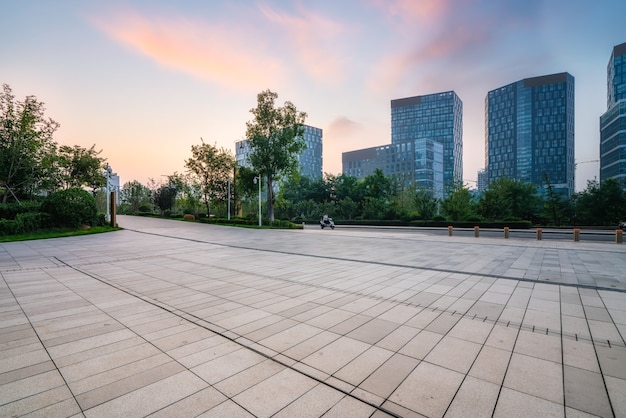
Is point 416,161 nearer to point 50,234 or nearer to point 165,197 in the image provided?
point 165,197

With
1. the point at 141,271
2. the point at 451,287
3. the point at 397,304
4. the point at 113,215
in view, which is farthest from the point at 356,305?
the point at 113,215

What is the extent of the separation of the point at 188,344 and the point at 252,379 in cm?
134

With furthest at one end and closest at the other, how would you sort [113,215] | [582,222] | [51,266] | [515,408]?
[582,222]
[113,215]
[51,266]
[515,408]

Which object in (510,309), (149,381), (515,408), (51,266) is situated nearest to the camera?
(515,408)

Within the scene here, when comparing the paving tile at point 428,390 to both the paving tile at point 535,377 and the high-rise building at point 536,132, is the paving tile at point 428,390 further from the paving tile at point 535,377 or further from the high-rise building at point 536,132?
the high-rise building at point 536,132

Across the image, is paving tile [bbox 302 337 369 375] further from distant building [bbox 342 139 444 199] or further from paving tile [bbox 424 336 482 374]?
distant building [bbox 342 139 444 199]

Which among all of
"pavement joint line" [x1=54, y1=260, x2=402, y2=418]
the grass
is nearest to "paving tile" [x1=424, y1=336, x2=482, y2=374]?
"pavement joint line" [x1=54, y1=260, x2=402, y2=418]

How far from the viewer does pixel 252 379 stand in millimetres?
3129

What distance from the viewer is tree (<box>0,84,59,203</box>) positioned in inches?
965

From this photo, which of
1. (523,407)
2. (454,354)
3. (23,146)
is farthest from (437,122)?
(523,407)

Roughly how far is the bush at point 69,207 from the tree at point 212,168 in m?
18.7

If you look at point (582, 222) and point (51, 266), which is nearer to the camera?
point (51, 266)

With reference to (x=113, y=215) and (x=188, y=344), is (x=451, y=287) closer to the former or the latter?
(x=188, y=344)

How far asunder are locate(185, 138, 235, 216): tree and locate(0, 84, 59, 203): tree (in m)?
16.1
